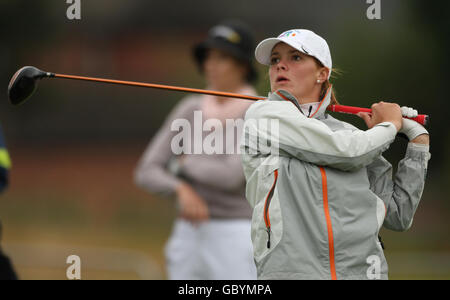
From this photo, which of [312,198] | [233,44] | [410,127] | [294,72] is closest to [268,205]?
[312,198]

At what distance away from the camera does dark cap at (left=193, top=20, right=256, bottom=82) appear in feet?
19.9

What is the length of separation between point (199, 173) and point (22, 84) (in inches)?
91.4

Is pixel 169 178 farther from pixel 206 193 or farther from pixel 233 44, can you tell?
pixel 233 44

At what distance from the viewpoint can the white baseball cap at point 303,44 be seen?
3211 mm

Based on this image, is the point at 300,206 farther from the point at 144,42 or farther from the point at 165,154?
the point at 144,42

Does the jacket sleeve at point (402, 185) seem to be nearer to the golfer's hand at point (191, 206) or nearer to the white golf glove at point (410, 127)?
the white golf glove at point (410, 127)

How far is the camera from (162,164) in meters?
5.98

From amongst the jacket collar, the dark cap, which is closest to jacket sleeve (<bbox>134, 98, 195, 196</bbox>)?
the dark cap

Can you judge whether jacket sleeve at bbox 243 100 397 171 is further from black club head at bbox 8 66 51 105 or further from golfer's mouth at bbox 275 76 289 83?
black club head at bbox 8 66 51 105

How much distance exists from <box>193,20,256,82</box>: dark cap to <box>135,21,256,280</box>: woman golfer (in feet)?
0.89

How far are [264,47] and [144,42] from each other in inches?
607

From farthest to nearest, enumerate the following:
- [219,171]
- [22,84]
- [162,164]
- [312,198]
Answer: [162,164] < [219,171] < [22,84] < [312,198]

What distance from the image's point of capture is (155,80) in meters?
17.5
